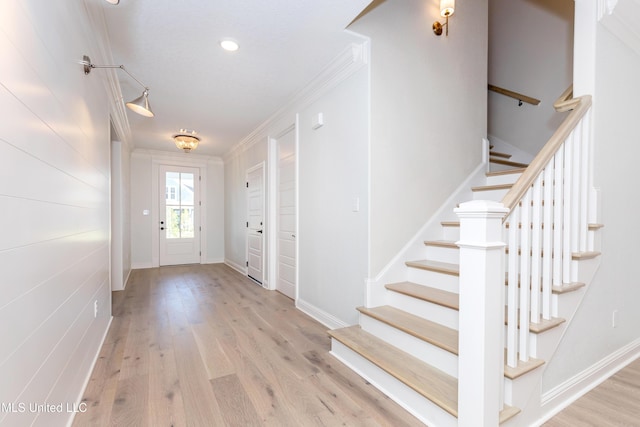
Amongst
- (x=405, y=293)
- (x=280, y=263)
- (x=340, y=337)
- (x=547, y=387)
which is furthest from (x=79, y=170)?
(x=547, y=387)

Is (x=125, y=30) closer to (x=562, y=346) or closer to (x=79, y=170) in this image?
(x=79, y=170)

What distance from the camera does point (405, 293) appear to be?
88.4 inches

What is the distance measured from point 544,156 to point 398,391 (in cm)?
156

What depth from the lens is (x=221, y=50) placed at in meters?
2.54

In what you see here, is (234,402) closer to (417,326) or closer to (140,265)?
(417,326)

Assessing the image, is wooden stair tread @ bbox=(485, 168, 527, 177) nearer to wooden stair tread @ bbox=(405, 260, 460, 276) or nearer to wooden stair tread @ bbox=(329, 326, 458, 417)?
wooden stair tread @ bbox=(405, 260, 460, 276)

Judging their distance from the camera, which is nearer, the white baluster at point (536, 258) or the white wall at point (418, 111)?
the white baluster at point (536, 258)

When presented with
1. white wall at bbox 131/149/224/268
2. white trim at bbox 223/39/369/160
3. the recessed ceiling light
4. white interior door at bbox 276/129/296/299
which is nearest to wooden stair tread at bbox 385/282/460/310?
white interior door at bbox 276/129/296/299

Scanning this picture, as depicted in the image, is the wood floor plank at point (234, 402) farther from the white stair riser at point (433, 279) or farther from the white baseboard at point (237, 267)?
the white baseboard at point (237, 267)

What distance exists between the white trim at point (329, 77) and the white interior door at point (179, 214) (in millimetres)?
3158

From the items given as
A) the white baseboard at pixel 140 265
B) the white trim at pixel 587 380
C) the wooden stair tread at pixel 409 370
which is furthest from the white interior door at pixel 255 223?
the white trim at pixel 587 380

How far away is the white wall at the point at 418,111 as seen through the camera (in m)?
2.45

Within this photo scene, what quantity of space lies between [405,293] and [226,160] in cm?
546

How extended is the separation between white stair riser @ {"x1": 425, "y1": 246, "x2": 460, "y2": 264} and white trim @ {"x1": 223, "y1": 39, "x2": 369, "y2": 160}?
169cm
